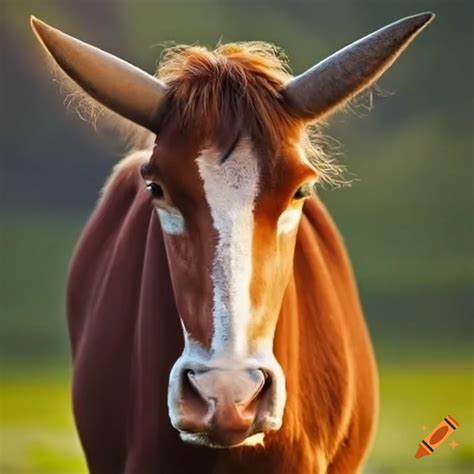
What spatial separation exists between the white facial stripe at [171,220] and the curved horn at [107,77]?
0.38 metres

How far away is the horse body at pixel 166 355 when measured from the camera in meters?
5.06

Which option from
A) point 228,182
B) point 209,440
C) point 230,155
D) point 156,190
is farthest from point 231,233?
point 209,440

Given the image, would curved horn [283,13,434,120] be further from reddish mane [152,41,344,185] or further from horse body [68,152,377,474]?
horse body [68,152,377,474]

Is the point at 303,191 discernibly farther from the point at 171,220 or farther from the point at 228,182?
the point at 171,220

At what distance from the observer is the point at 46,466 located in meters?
11.8

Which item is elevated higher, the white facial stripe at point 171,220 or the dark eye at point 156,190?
the dark eye at point 156,190

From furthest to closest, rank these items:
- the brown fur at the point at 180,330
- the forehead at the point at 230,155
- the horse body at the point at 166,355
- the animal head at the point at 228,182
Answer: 1. the horse body at the point at 166,355
2. the brown fur at the point at 180,330
3. the forehead at the point at 230,155
4. the animal head at the point at 228,182

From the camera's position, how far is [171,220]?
467 cm

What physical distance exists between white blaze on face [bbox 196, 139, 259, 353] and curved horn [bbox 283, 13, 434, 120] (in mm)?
374

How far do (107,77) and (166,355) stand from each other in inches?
46.4

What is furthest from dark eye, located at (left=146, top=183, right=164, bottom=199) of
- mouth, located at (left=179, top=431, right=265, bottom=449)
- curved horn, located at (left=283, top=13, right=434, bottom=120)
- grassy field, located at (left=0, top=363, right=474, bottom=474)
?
grassy field, located at (left=0, top=363, right=474, bottom=474)

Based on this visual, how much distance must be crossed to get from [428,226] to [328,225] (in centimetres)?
1086

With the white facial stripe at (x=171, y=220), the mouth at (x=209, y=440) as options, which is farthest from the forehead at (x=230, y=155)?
the mouth at (x=209, y=440)

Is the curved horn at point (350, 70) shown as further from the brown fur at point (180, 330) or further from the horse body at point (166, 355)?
the horse body at point (166, 355)
